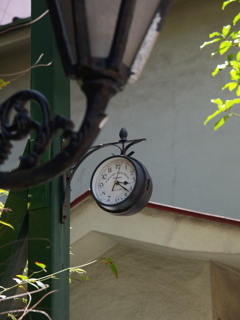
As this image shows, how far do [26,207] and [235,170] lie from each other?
3967 millimetres

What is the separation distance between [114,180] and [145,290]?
5.69 feet

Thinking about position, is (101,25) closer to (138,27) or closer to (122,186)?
(138,27)

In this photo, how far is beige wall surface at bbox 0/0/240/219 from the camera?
6.52 m

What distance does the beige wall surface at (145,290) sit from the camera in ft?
16.3

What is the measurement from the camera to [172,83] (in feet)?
23.5

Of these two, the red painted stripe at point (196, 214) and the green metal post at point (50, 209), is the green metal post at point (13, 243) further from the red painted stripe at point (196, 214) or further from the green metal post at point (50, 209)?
the red painted stripe at point (196, 214)

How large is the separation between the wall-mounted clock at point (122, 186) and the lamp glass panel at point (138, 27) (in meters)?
2.49

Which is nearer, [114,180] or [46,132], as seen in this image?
[46,132]

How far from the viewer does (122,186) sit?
376cm

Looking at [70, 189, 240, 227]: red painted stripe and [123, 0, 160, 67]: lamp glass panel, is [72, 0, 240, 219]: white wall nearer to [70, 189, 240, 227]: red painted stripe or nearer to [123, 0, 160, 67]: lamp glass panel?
[70, 189, 240, 227]: red painted stripe

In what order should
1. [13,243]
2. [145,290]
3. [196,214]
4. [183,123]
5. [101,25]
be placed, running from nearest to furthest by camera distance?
[101,25], [13,243], [196,214], [145,290], [183,123]

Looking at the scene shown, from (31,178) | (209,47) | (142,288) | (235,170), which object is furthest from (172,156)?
(31,178)

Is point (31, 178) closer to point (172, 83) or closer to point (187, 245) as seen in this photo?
point (187, 245)

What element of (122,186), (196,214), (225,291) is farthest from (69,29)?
(225,291)
